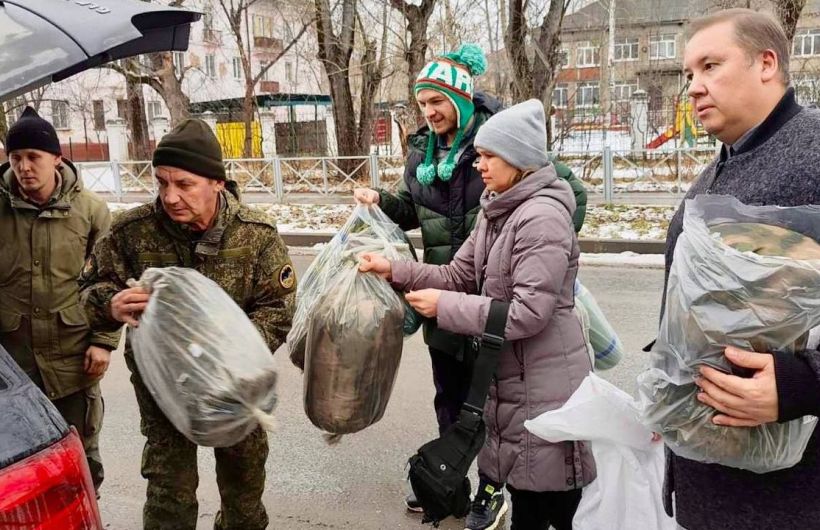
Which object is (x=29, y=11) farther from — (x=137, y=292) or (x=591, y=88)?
(x=591, y=88)

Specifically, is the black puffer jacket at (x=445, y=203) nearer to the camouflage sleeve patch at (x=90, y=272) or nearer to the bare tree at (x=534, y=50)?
the camouflage sleeve patch at (x=90, y=272)

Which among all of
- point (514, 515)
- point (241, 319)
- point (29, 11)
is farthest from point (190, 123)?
point (514, 515)

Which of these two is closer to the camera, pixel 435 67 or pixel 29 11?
pixel 29 11

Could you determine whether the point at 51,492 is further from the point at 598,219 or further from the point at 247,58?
the point at 247,58

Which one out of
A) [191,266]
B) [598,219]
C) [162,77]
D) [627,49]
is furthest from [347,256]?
[627,49]

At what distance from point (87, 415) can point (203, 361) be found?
142 cm

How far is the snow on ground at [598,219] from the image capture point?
9.41m

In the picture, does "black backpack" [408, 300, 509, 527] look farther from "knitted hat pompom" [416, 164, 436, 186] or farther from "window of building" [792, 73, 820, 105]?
"window of building" [792, 73, 820, 105]

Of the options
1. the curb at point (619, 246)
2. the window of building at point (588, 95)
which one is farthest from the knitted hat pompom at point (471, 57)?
the window of building at point (588, 95)

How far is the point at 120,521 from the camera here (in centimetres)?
325

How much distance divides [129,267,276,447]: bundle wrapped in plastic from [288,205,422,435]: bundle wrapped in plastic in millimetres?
277

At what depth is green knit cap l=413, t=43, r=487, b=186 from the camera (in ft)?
9.01

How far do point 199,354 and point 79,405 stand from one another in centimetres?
137

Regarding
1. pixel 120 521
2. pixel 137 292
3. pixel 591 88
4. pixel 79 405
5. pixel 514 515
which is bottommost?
pixel 120 521
